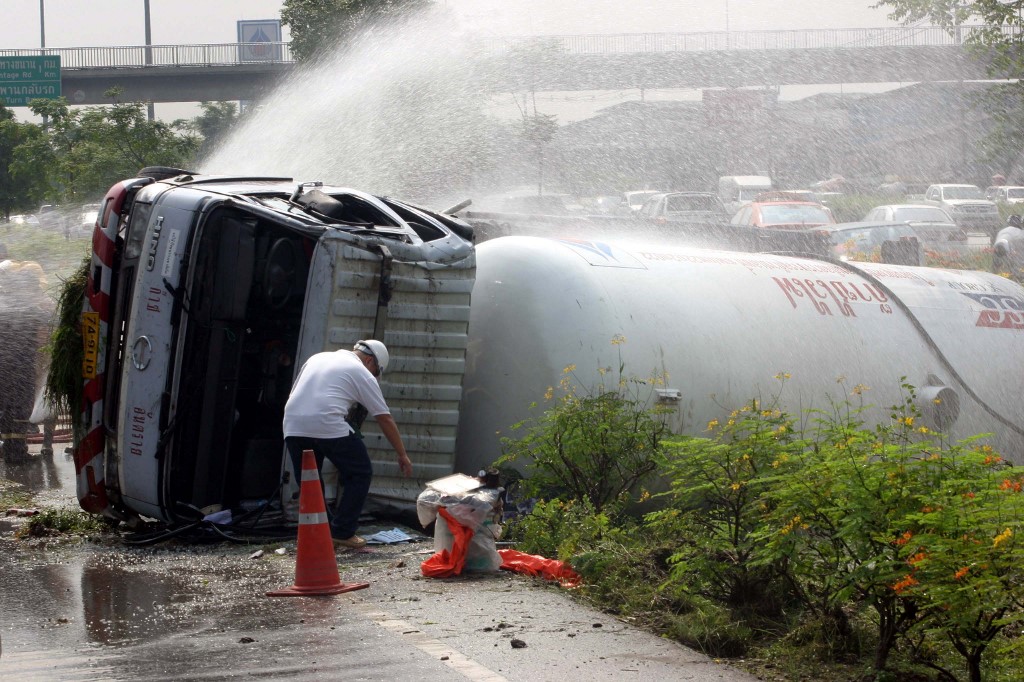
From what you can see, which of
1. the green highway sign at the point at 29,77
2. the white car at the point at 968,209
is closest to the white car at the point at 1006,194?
the white car at the point at 968,209

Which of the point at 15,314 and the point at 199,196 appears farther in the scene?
the point at 15,314

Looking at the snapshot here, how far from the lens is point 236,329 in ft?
28.0

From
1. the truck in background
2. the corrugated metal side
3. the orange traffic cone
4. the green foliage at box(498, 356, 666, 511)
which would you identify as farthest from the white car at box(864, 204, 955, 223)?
the orange traffic cone

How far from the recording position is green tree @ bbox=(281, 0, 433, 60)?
31297 mm

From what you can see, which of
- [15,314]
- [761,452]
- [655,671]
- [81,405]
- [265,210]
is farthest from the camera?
[15,314]

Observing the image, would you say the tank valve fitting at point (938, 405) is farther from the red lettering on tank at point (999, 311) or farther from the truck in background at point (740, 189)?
the truck in background at point (740, 189)

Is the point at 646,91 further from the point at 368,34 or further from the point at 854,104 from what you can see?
the point at 854,104

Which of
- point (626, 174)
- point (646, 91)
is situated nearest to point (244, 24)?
point (626, 174)

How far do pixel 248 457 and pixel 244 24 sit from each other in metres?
65.5

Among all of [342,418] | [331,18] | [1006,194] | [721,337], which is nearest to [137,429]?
[342,418]

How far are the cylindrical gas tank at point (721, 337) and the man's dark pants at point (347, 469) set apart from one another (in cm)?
138

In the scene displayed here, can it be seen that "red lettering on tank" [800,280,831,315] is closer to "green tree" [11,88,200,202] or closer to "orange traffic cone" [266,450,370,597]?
"orange traffic cone" [266,450,370,597]

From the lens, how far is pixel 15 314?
12992mm

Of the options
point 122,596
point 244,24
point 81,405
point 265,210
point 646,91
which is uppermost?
point 244,24
